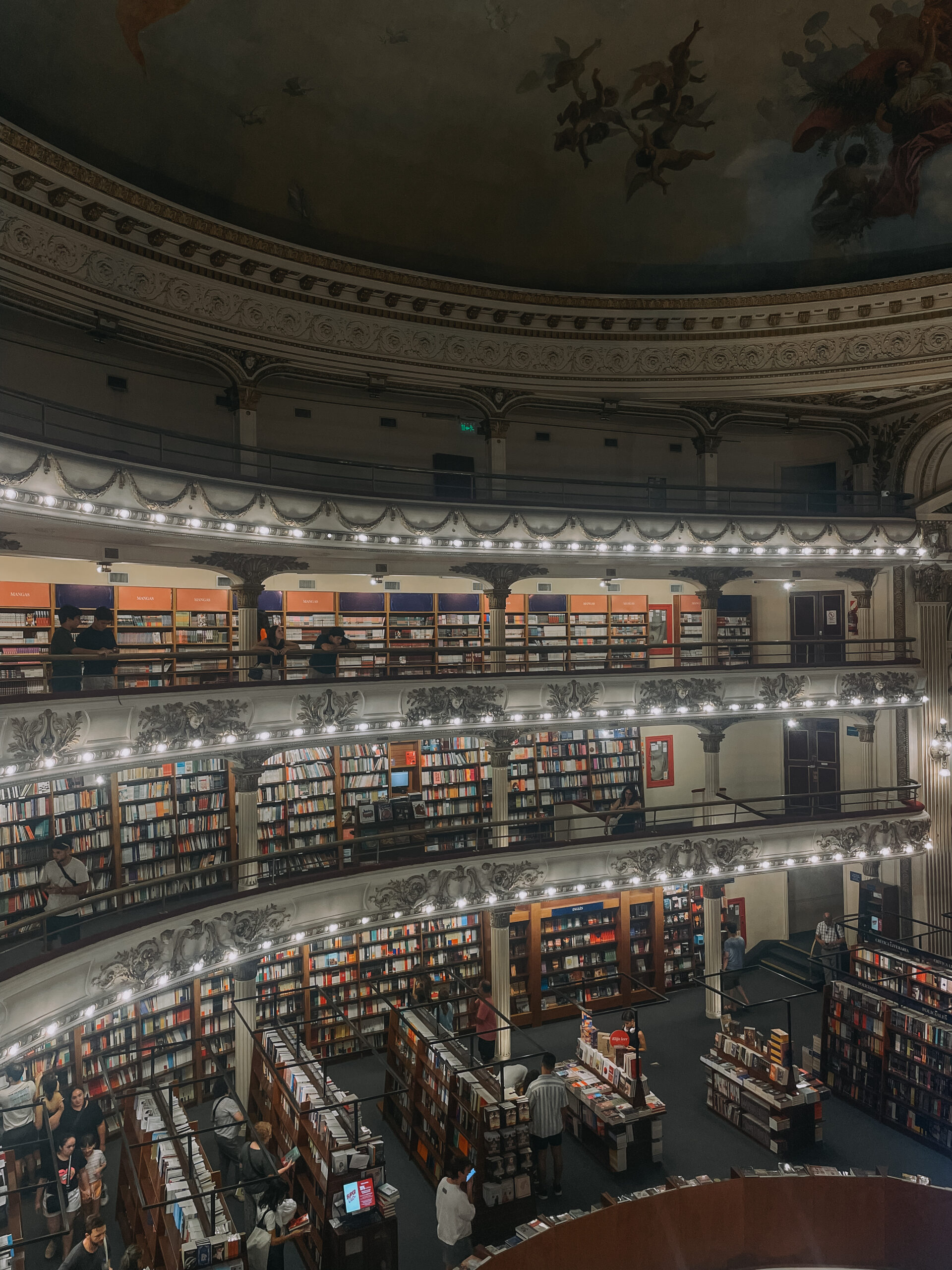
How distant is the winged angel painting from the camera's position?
12.7 m

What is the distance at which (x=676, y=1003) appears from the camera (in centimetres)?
1488

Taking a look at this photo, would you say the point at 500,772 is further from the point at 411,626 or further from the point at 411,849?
the point at 411,626

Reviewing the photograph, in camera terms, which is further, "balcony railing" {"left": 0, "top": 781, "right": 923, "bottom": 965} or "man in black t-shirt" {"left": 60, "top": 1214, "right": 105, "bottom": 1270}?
"balcony railing" {"left": 0, "top": 781, "right": 923, "bottom": 965}

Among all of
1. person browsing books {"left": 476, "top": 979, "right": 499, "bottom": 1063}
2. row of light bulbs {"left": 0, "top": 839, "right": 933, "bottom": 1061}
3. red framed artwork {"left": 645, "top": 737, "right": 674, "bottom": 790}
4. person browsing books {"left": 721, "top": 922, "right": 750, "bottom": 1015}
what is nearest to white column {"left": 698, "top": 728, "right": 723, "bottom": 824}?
row of light bulbs {"left": 0, "top": 839, "right": 933, "bottom": 1061}

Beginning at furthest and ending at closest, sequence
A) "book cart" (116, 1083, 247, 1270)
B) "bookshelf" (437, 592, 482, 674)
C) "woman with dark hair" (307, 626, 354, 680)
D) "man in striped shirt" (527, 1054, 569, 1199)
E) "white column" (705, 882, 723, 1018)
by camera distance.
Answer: "bookshelf" (437, 592, 482, 674) < "white column" (705, 882, 723, 1018) < "woman with dark hair" (307, 626, 354, 680) < "man in striped shirt" (527, 1054, 569, 1199) < "book cart" (116, 1083, 247, 1270)

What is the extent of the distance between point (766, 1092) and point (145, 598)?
10.4 meters

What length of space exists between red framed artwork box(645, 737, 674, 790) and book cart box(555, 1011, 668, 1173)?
599 centimetres

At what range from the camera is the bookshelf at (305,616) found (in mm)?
13727

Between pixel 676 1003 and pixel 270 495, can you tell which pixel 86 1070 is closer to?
pixel 270 495

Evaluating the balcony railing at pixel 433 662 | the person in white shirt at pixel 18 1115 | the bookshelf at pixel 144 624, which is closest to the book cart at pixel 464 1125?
the person in white shirt at pixel 18 1115

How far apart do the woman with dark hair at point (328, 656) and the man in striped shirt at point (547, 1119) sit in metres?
5.55

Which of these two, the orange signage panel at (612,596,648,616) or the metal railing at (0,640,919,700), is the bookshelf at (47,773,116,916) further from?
the orange signage panel at (612,596,648,616)

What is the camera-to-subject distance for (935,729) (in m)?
16.4

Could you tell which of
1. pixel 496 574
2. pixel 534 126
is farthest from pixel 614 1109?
pixel 534 126
